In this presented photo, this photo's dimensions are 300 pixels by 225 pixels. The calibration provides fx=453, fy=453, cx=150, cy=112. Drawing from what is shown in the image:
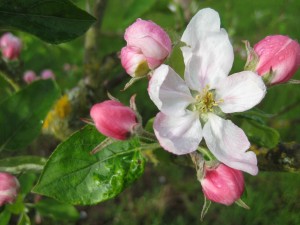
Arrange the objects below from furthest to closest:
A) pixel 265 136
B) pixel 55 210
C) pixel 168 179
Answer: pixel 168 179 → pixel 55 210 → pixel 265 136

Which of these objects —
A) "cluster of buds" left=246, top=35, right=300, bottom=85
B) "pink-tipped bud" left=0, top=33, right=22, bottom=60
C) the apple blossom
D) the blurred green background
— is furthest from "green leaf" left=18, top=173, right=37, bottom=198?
"cluster of buds" left=246, top=35, right=300, bottom=85

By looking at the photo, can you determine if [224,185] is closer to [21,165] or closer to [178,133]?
[178,133]

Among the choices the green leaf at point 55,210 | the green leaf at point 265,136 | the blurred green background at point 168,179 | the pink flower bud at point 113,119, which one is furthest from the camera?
the blurred green background at point 168,179

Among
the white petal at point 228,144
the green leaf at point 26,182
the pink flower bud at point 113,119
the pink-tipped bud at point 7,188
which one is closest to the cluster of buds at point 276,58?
the white petal at point 228,144

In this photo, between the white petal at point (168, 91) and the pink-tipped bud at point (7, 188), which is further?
the pink-tipped bud at point (7, 188)

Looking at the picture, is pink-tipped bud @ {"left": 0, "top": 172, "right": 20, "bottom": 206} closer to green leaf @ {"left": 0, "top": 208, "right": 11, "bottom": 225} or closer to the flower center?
green leaf @ {"left": 0, "top": 208, "right": 11, "bottom": 225}

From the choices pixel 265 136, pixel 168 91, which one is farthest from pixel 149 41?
pixel 265 136

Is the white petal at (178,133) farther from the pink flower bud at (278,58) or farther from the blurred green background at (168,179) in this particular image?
the blurred green background at (168,179)
